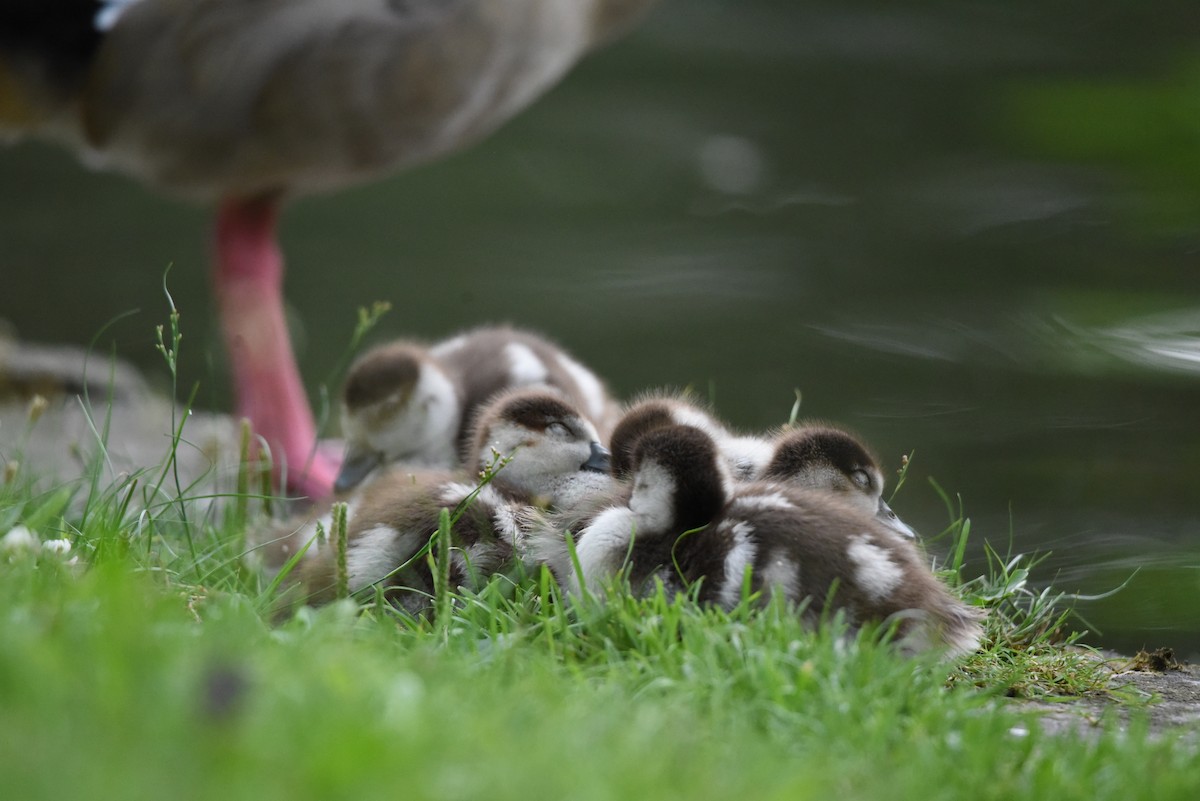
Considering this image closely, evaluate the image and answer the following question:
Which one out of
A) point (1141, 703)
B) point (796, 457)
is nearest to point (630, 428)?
point (796, 457)

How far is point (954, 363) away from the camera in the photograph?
7918 millimetres

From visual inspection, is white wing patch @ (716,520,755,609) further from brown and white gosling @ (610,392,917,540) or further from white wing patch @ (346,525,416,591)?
white wing patch @ (346,525,416,591)

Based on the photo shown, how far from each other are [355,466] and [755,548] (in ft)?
6.50

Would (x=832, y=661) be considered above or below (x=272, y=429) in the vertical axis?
above

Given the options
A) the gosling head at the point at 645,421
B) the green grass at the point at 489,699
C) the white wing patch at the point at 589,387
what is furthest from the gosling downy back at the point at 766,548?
the white wing patch at the point at 589,387

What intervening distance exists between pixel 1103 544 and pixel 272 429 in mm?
3135

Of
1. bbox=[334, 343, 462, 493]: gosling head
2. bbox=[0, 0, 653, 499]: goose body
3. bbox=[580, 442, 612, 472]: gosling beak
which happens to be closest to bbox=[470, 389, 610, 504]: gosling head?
Result: bbox=[580, 442, 612, 472]: gosling beak

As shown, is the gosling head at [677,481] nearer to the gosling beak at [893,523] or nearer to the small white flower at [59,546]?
the gosling beak at [893,523]

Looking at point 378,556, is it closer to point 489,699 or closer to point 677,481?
point 677,481

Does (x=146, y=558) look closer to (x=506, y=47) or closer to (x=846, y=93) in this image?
(x=506, y=47)

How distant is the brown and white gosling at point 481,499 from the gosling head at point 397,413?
2.19ft

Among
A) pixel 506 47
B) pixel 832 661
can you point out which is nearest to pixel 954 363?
pixel 506 47

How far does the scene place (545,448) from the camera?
3.61 m

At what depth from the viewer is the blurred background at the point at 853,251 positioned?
21.1ft
